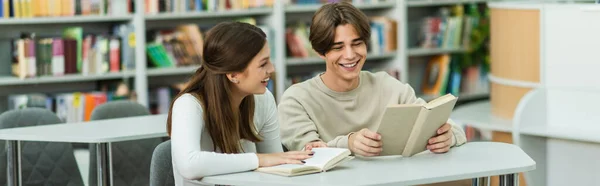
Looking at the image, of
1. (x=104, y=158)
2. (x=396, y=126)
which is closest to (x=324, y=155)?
(x=396, y=126)

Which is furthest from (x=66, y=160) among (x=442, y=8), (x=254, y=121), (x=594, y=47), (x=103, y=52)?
(x=442, y=8)

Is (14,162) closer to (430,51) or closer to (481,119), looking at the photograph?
(481,119)

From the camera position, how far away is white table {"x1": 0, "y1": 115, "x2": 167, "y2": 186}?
3867 mm

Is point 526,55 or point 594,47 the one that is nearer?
point 594,47

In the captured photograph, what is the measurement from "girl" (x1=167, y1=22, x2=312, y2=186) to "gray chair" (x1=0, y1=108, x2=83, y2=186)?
1420 mm

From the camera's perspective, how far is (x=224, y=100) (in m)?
3.11

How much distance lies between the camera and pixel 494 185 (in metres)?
5.47

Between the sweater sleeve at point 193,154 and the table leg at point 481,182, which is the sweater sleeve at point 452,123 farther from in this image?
the sweater sleeve at point 193,154

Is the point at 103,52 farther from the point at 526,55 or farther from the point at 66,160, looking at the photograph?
the point at 526,55

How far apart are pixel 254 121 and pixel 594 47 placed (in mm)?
2582

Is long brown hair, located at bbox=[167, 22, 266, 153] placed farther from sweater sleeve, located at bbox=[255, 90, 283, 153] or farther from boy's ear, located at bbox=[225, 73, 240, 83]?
sweater sleeve, located at bbox=[255, 90, 283, 153]

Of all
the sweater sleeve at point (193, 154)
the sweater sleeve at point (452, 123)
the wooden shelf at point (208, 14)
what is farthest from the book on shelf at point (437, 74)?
the sweater sleeve at point (193, 154)

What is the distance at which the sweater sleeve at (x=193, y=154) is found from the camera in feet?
9.53

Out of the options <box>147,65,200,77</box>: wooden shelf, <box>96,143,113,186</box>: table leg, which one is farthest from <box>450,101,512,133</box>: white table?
<box>96,143,113,186</box>: table leg
